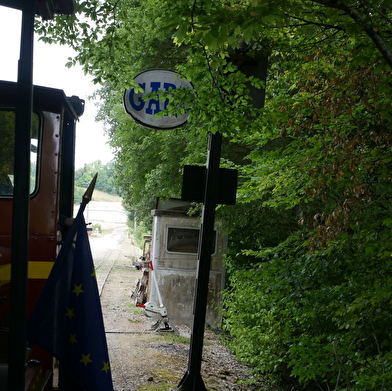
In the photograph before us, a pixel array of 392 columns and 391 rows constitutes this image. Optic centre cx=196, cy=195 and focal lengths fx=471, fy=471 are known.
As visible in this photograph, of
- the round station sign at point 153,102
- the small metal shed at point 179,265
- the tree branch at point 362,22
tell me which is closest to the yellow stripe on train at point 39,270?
the round station sign at point 153,102

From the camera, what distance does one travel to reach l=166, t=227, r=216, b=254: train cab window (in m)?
12.4

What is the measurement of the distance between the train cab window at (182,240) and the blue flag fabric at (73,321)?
9.31 m

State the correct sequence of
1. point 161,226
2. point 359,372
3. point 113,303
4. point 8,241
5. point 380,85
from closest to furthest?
1. point 8,241
2. point 380,85
3. point 359,372
4. point 161,226
5. point 113,303

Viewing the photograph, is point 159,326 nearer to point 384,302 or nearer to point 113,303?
point 113,303

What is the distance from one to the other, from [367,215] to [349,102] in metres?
1.39

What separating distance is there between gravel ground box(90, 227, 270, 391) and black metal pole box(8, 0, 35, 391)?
4.94 metres

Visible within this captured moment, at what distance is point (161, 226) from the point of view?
12.3 m

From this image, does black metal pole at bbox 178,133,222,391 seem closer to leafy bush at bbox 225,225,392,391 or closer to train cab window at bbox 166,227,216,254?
leafy bush at bbox 225,225,392,391

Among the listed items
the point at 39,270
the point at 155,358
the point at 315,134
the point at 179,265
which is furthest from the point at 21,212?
the point at 179,265

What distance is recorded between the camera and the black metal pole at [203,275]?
18.4 ft

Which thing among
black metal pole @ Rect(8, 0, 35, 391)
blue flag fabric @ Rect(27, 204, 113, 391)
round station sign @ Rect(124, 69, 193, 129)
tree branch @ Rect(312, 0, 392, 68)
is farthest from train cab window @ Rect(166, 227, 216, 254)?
black metal pole @ Rect(8, 0, 35, 391)

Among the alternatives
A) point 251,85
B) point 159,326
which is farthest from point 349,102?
point 159,326

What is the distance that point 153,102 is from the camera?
5844mm

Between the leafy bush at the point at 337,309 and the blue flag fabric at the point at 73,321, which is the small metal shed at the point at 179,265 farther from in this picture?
the blue flag fabric at the point at 73,321
